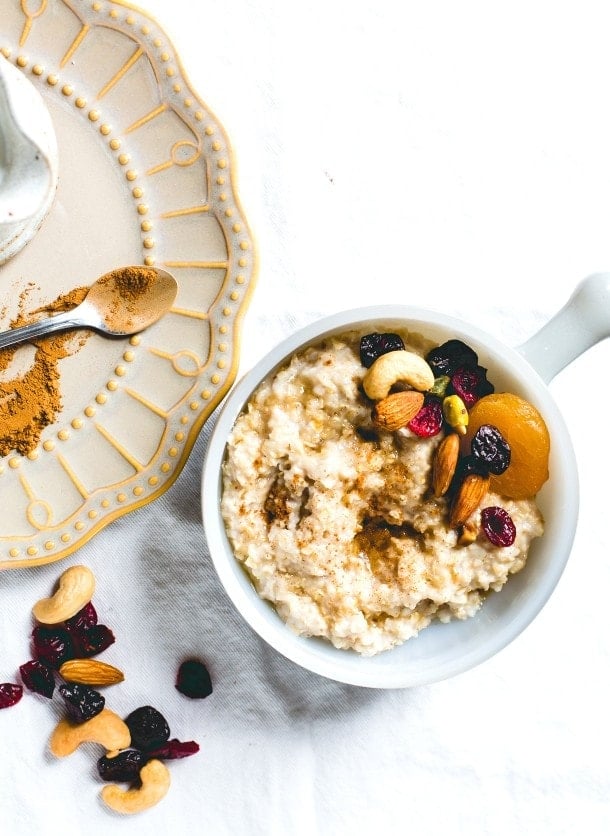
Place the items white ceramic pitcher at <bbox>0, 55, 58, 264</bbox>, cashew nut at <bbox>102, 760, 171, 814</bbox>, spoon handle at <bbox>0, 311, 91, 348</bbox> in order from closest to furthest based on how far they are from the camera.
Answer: white ceramic pitcher at <bbox>0, 55, 58, 264</bbox> → spoon handle at <bbox>0, 311, 91, 348</bbox> → cashew nut at <bbox>102, 760, 171, 814</bbox>

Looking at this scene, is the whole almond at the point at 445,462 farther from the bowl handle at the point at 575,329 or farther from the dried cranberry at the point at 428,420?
the bowl handle at the point at 575,329

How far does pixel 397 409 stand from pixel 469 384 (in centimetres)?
10

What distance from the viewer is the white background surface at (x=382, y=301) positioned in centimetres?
106

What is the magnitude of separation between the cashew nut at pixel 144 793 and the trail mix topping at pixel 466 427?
0.51m

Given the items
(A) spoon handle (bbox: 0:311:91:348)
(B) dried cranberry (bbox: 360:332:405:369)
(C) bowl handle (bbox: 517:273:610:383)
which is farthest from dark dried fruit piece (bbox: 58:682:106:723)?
(C) bowl handle (bbox: 517:273:610:383)

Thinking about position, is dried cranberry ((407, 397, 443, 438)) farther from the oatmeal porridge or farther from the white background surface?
the white background surface

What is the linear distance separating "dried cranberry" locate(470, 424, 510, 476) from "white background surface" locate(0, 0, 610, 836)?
0.23 metres

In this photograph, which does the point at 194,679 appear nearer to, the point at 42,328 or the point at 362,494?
the point at 362,494

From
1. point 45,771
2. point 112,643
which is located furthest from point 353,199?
point 45,771

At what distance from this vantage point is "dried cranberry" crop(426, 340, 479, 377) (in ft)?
3.03

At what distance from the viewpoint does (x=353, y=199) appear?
1073mm

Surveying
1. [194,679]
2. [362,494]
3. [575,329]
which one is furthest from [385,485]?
[194,679]

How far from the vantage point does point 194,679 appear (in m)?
1.07

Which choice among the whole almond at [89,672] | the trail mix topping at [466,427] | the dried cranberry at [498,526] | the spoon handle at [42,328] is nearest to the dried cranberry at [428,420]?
the trail mix topping at [466,427]
